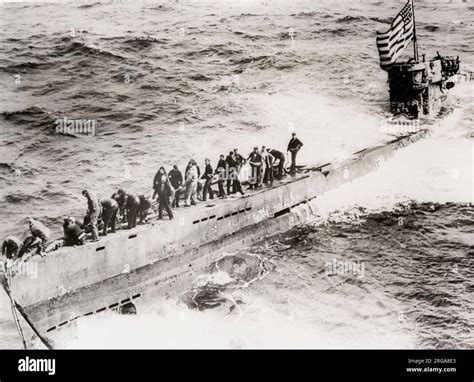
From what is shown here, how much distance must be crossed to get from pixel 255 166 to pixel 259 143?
4813 mm

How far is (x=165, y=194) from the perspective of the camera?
33.4 ft

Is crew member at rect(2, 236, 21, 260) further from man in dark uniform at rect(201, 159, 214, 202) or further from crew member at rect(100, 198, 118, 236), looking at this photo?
man in dark uniform at rect(201, 159, 214, 202)

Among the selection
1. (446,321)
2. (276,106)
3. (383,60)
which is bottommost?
(446,321)

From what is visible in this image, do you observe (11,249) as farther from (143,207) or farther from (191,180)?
(191,180)

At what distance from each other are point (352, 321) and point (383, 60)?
9805 millimetres

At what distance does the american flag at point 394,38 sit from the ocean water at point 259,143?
2529mm

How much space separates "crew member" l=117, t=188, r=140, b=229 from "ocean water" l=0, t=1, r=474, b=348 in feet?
6.13

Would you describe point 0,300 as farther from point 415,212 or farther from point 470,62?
point 470,62

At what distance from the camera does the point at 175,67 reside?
2006cm

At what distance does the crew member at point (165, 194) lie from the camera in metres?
10.1

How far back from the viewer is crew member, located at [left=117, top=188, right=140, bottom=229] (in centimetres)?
973

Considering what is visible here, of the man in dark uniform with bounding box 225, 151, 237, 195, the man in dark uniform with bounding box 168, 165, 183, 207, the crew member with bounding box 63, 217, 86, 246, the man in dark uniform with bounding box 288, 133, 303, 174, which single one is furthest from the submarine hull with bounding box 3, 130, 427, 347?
the man in dark uniform with bounding box 288, 133, 303, 174

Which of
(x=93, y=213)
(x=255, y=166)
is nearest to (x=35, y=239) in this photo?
(x=93, y=213)

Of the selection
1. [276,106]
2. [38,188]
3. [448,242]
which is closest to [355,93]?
[276,106]
